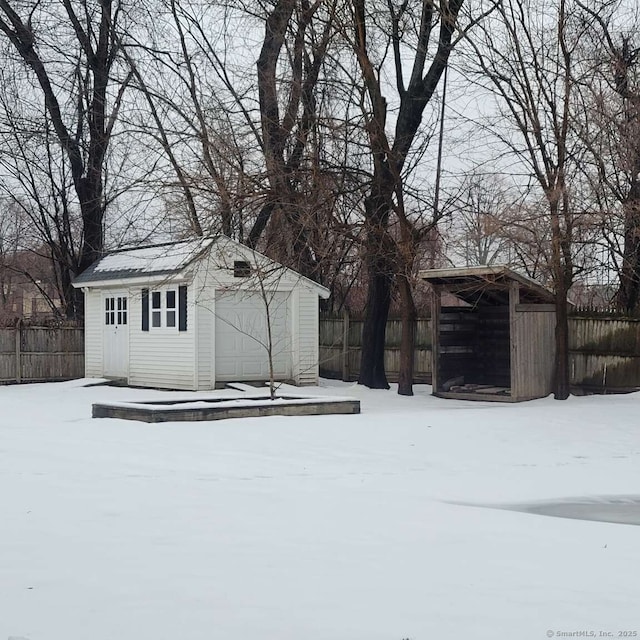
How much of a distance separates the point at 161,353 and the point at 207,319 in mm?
1530

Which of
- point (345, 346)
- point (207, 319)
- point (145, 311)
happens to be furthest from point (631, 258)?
point (145, 311)

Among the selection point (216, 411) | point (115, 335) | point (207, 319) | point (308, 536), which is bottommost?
point (308, 536)

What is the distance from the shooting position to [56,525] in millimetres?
7410

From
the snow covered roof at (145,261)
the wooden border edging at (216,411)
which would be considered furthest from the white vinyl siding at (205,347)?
the wooden border edging at (216,411)

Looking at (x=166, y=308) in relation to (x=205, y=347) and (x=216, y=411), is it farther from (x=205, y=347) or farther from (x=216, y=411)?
(x=216, y=411)

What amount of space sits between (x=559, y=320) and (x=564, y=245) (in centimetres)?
198

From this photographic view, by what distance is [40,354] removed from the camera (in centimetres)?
2597

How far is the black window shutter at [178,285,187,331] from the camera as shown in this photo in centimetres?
2172

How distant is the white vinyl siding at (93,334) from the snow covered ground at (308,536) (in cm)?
1107

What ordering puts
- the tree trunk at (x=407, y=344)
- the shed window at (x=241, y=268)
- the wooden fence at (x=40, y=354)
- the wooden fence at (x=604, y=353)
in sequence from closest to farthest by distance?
1. the wooden fence at (x=604, y=353)
2. the tree trunk at (x=407, y=344)
3. the shed window at (x=241, y=268)
4. the wooden fence at (x=40, y=354)

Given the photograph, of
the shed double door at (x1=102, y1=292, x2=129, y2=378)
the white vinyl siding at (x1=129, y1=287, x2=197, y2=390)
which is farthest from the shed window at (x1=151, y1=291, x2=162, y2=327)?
the shed double door at (x1=102, y1=292, x2=129, y2=378)

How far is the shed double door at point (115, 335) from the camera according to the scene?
78.2 ft

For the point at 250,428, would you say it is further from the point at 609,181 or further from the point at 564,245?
the point at 609,181

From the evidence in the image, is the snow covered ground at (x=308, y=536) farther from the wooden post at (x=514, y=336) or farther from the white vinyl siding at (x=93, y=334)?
the white vinyl siding at (x=93, y=334)
